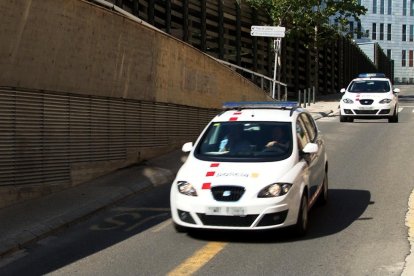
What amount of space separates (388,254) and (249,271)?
1.57 metres

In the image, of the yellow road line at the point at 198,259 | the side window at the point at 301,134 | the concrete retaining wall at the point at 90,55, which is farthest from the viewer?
the concrete retaining wall at the point at 90,55

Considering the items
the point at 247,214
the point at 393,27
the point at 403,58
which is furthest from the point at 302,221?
the point at 403,58

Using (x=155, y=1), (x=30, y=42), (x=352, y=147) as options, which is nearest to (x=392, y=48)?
(x=155, y=1)

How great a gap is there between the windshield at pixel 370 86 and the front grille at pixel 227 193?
1654 cm

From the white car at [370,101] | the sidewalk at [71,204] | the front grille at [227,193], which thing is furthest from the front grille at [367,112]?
the front grille at [227,193]

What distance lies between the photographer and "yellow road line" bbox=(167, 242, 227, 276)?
19.5 feet

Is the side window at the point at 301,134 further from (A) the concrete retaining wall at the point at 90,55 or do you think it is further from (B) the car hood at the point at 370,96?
(B) the car hood at the point at 370,96

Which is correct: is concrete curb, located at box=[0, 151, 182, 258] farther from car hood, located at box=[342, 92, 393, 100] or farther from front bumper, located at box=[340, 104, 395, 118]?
car hood, located at box=[342, 92, 393, 100]

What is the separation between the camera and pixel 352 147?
15.3m

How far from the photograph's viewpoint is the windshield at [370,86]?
72.9ft

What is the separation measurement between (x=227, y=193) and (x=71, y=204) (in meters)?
3.10

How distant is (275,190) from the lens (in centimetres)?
674

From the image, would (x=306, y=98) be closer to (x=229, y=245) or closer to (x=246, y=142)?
(x=246, y=142)

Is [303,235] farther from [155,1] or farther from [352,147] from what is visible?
[155,1]
